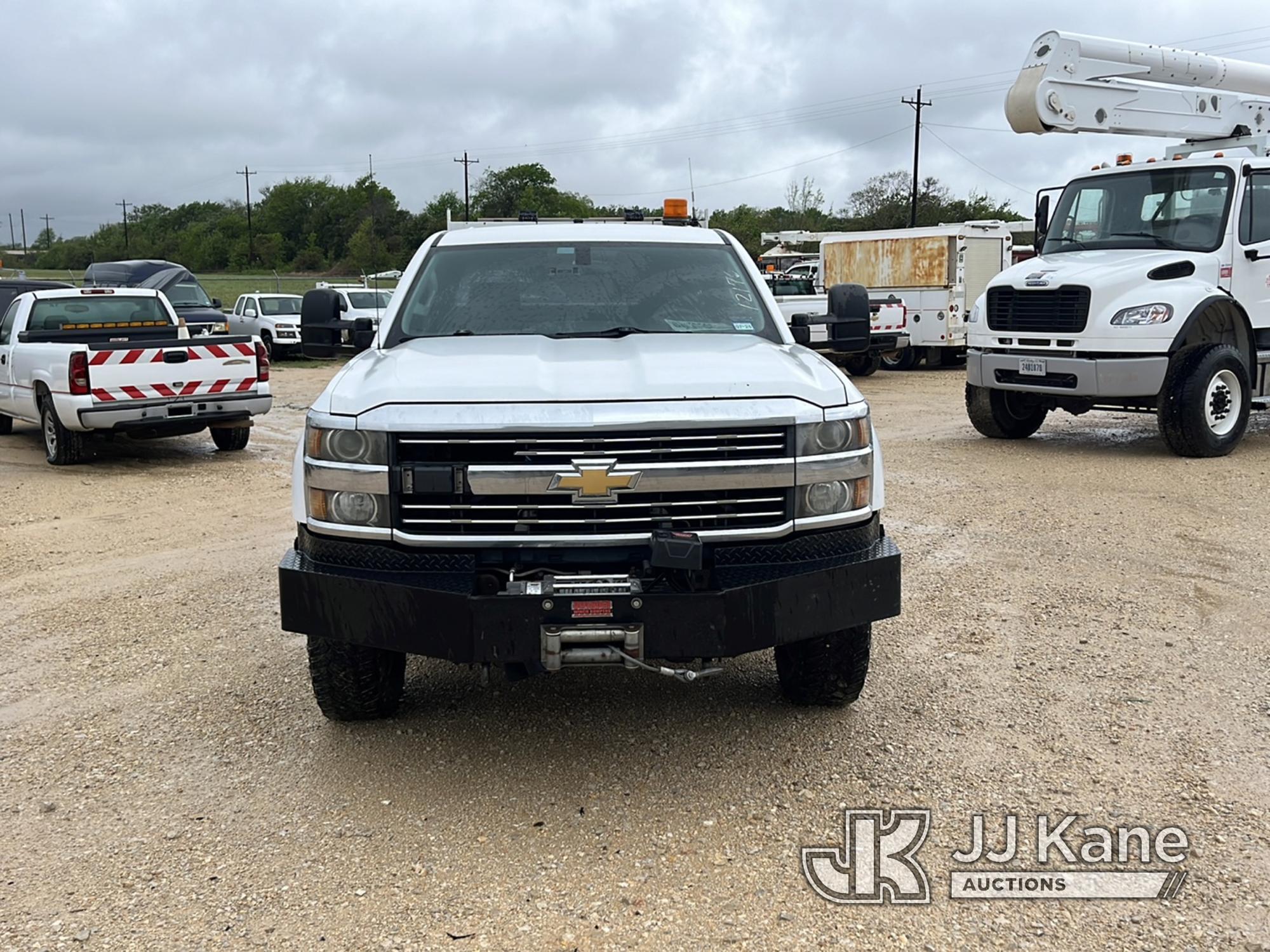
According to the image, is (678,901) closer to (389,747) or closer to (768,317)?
(389,747)

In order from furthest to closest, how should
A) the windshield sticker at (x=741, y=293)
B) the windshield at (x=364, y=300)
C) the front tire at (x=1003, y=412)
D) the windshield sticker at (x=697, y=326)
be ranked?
the windshield at (x=364, y=300), the front tire at (x=1003, y=412), the windshield sticker at (x=741, y=293), the windshield sticker at (x=697, y=326)

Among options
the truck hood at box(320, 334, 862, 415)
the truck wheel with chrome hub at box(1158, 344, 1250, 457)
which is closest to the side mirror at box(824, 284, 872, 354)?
the truck hood at box(320, 334, 862, 415)

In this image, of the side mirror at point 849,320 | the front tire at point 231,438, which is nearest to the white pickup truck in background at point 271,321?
the front tire at point 231,438

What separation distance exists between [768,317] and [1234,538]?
4.12 m

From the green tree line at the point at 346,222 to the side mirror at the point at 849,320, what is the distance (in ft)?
166

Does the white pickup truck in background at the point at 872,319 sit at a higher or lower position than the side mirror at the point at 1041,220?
lower

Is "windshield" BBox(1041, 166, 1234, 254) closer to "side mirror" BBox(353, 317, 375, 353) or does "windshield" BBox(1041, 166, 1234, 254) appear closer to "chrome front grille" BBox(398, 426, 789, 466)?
"side mirror" BBox(353, 317, 375, 353)

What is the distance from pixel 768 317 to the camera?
512 cm

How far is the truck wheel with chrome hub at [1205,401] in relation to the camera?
10.4m

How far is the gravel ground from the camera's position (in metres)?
3.16

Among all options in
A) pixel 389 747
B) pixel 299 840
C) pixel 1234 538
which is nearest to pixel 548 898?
pixel 299 840

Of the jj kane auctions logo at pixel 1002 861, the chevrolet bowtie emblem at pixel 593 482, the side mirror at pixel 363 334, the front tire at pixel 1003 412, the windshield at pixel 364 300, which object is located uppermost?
the windshield at pixel 364 300

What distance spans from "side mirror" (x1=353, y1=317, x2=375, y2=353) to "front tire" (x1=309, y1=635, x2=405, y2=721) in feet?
5.99

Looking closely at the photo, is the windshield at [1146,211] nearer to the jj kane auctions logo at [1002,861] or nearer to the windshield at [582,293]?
the windshield at [582,293]
